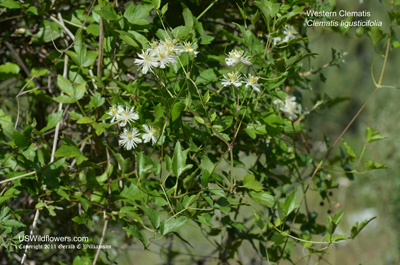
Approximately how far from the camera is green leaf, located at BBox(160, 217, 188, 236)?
2.00 feet

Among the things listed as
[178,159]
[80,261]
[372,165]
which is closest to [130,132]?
[178,159]

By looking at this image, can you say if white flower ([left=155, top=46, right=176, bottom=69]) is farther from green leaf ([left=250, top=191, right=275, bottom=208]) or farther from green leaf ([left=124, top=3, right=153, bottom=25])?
green leaf ([left=250, top=191, right=275, bottom=208])

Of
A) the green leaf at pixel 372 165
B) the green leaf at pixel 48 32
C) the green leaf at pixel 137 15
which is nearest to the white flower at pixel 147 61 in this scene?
the green leaf at pixel 137 15

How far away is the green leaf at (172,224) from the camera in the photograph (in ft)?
2.00

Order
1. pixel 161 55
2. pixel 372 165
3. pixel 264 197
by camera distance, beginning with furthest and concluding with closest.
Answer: pixel 372 165 < pixel 264 197 < pixel 161 55

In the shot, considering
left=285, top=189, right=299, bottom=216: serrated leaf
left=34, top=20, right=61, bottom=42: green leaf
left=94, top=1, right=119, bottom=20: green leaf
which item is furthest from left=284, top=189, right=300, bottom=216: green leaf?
left=34, top=20, right=61, bottom=42: green leaf

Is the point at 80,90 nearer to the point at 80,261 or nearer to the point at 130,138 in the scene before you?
the point at 130,138

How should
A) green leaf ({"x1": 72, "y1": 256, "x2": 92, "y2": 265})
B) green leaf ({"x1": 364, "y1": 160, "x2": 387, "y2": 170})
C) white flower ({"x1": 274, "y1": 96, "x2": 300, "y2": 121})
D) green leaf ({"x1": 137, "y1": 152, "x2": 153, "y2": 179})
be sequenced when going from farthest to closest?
white flower ({"x1": 274, "y1": 96, "x2": 300, "y2": 121}) < green leaf ({"x1": 364, "y1": 160, "x2": 387, "y2": 170}) < green leaf ({"x1": 72, "y1": 256, "x2": 92, "y2": 265}) < green leaf ({"x1": 137, "y1": 152, "x2": 153, "y2": 179})

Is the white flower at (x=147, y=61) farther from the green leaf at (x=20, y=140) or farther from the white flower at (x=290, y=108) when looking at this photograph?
the white flower at (x=290, y=108)

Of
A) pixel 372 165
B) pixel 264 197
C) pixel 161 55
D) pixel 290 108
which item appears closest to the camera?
pixel 161 55

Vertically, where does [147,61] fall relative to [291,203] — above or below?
above

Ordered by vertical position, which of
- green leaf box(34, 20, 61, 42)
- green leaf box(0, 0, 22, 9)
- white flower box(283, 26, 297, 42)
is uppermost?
green leaf box(0, 0, 22, 9)

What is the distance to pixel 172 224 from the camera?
618mm

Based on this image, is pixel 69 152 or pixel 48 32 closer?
pixel 69 152
